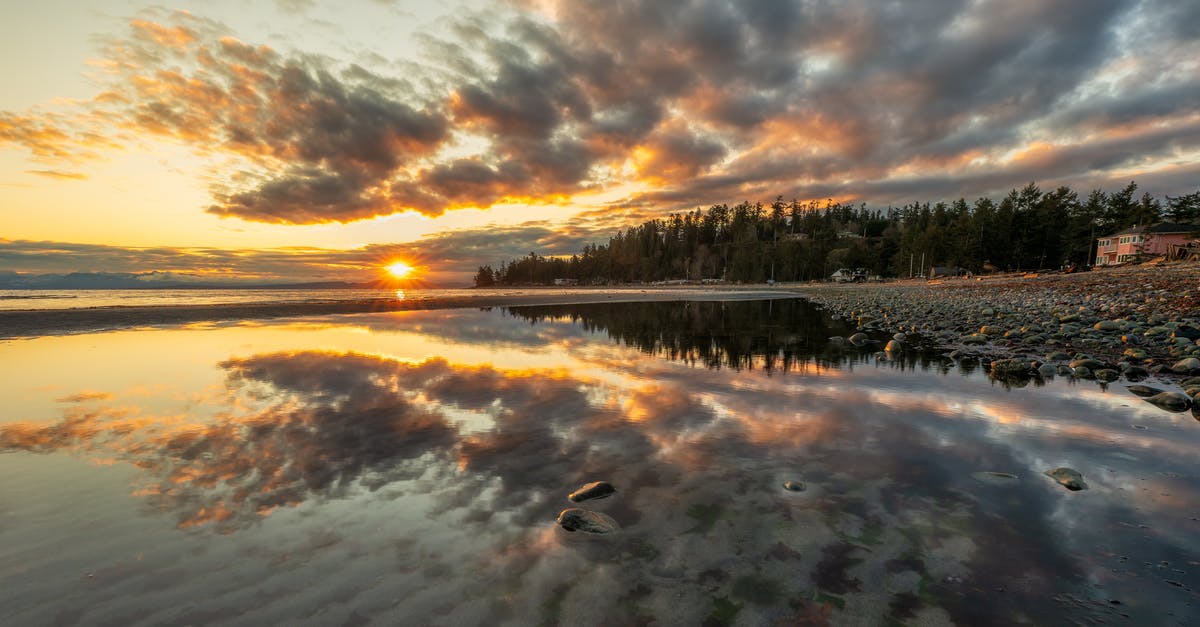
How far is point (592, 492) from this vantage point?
482cm

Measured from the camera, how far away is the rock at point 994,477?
5035 mm

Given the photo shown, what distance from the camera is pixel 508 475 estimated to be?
5.37m

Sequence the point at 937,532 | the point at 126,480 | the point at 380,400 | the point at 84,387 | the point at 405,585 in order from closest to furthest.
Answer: the point at 405,585, the point at 937,532, the point at 126,480, the point at 380,400, the point at 84,387

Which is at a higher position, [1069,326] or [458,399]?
[1069,326]

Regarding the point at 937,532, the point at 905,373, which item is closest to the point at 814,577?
the point at 937,532

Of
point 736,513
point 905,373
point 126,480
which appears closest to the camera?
point 736,513

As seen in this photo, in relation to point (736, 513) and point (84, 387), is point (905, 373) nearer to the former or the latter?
point (736, 513)

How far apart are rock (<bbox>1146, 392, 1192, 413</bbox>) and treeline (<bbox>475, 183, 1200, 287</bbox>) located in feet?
297

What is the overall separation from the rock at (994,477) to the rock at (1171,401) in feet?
18.5

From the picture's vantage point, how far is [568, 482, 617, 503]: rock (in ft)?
15.6

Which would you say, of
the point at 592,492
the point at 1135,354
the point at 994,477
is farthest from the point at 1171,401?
the point at 592,492

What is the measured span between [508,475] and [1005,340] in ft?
58.2

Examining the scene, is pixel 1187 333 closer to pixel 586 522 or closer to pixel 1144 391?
pixel 1144 391

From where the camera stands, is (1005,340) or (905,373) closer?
(905,373)
